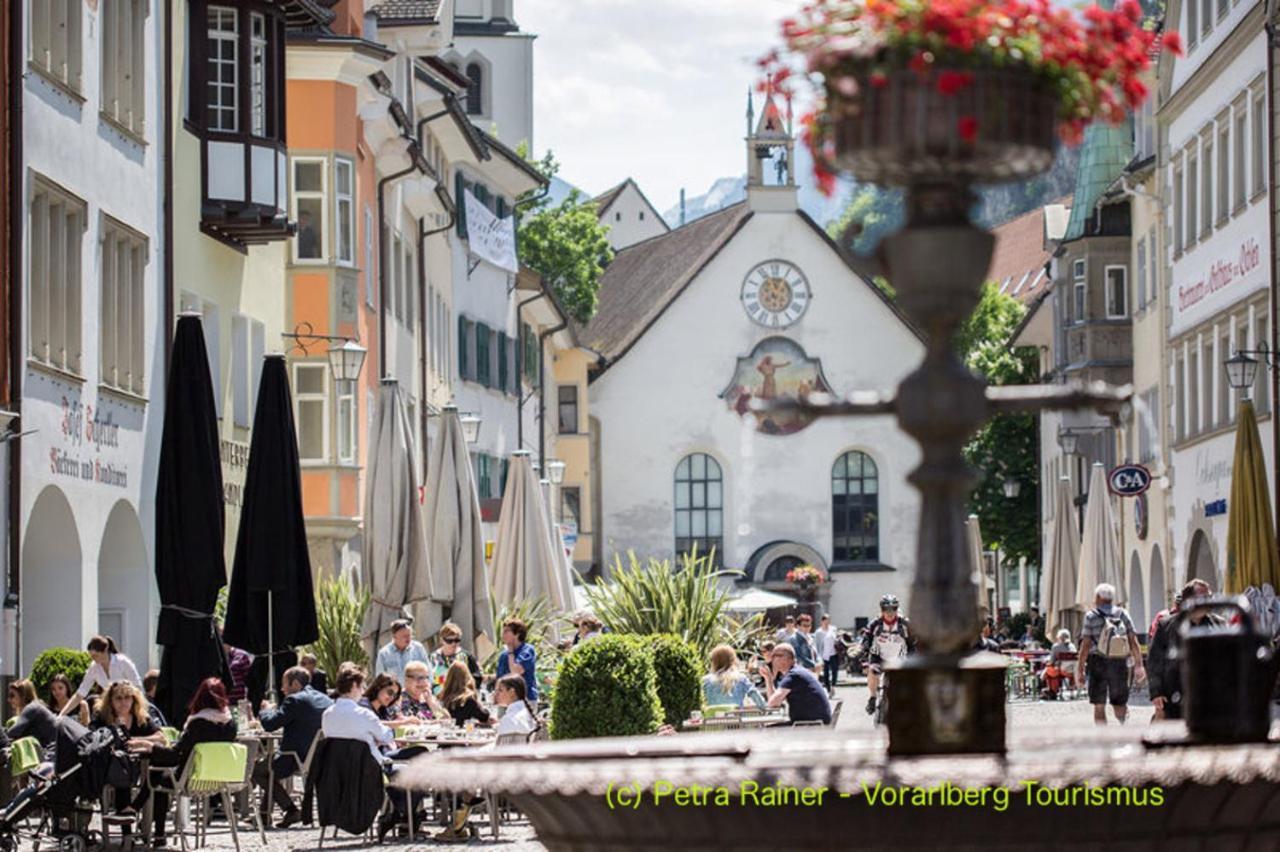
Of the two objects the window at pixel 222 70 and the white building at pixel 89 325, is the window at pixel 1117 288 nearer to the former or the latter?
the window at pixel 222 70

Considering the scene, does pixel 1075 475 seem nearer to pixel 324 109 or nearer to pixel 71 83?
pixel 324 109

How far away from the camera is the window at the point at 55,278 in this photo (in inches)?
927

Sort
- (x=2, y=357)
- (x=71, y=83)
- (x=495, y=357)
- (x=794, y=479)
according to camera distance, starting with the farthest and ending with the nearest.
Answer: (x=794, y=479), (x=495, y=357), (x=71, y=83), (x=2, y=357)

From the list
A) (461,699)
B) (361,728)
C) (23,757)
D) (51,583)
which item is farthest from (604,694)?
(51,583)

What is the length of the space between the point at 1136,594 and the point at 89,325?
1158 inches

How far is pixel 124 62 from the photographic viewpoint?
2683 centimetres

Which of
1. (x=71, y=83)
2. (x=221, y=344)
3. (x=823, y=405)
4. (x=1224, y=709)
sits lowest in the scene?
(x=1224, y=709)

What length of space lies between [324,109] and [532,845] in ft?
63.2

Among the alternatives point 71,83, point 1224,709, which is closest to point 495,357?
point 71,83

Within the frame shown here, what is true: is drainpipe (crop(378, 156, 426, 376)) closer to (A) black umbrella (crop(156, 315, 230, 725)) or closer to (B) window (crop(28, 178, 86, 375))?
(B) window (crop(28, 178, 86, 375))

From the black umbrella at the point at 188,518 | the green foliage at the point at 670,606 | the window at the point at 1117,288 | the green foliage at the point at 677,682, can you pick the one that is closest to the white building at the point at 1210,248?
the window at the point at 1117,288

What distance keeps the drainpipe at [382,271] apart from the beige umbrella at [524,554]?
831 cm

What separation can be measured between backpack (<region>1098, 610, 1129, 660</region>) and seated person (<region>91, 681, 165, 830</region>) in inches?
350

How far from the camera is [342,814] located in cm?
1666
